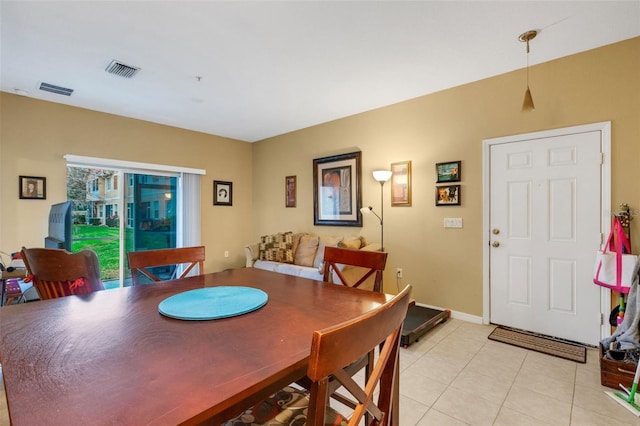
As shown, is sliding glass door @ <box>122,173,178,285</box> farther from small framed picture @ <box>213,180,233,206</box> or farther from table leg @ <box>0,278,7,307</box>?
table leg @ <box>0,278,7,307</box>

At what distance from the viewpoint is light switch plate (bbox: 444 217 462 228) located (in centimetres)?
328

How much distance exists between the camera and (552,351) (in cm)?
251

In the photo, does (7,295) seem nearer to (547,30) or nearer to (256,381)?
(256,381)

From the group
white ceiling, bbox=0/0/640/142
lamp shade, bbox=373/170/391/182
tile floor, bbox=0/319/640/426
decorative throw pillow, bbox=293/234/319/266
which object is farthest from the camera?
decorative throw pillow, bbox=293/234/319/266

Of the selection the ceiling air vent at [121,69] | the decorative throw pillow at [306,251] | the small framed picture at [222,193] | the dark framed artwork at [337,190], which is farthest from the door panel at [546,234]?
the small framed picture at [222,193]

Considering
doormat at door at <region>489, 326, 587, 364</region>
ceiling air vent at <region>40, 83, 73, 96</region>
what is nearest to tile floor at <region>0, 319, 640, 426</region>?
doormat at door at <region>489, 326, 587, 364</region>

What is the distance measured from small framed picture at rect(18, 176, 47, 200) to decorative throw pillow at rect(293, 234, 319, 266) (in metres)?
3.24

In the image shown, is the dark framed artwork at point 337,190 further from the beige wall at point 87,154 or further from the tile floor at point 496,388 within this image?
the tile floor at point 496,388

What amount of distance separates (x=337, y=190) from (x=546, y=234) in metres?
2.58

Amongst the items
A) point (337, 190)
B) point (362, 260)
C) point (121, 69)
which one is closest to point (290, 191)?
point (337, 190)

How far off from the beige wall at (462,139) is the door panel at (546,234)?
0.51 feet

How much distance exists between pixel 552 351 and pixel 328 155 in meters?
3.47

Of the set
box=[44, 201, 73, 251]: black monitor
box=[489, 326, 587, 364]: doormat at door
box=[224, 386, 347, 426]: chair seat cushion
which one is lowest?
box=[489, 326, 587, 364]: doormat at door

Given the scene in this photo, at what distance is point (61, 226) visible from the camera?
8.68ft
